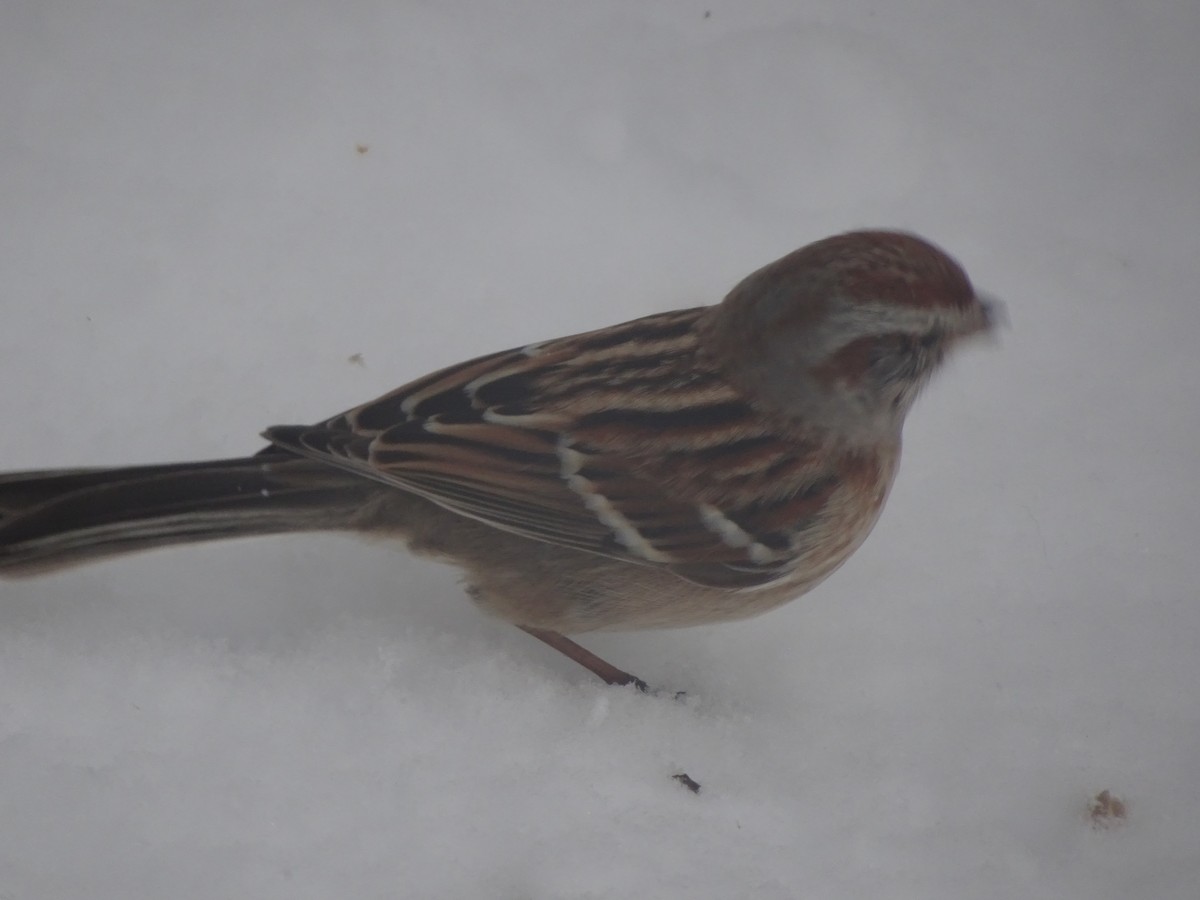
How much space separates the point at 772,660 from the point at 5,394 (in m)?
2.49

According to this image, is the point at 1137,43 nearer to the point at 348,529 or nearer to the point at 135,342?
the point at 348,529

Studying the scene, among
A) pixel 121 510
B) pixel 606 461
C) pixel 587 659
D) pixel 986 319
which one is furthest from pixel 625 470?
pixel 121 510

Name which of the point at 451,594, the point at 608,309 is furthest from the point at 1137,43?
the point at 451,594

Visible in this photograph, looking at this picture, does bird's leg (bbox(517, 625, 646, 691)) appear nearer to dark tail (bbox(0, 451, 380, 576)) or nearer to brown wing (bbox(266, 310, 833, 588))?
brown wing (bbox(266, 310, 833, 588))

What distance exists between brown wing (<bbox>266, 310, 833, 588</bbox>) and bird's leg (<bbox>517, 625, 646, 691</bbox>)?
1.37 feet

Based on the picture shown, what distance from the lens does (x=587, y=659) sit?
3168 millimetres

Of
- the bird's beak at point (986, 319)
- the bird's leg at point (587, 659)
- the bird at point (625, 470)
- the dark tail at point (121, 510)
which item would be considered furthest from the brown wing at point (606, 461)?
the bird's beak at point (986, 319)

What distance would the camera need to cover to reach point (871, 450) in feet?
10.0

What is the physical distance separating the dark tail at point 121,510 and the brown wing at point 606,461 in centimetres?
21

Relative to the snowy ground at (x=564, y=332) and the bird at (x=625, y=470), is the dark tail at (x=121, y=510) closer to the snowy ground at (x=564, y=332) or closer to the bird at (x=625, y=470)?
the bird at (x=625, y=470)

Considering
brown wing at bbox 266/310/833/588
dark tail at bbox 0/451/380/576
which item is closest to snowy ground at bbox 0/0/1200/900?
dark tail at bbox 0/451/380/576

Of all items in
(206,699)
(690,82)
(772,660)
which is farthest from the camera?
(690,82)

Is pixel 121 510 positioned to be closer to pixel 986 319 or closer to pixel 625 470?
pixel 625 470

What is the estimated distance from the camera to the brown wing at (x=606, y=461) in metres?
2.87
